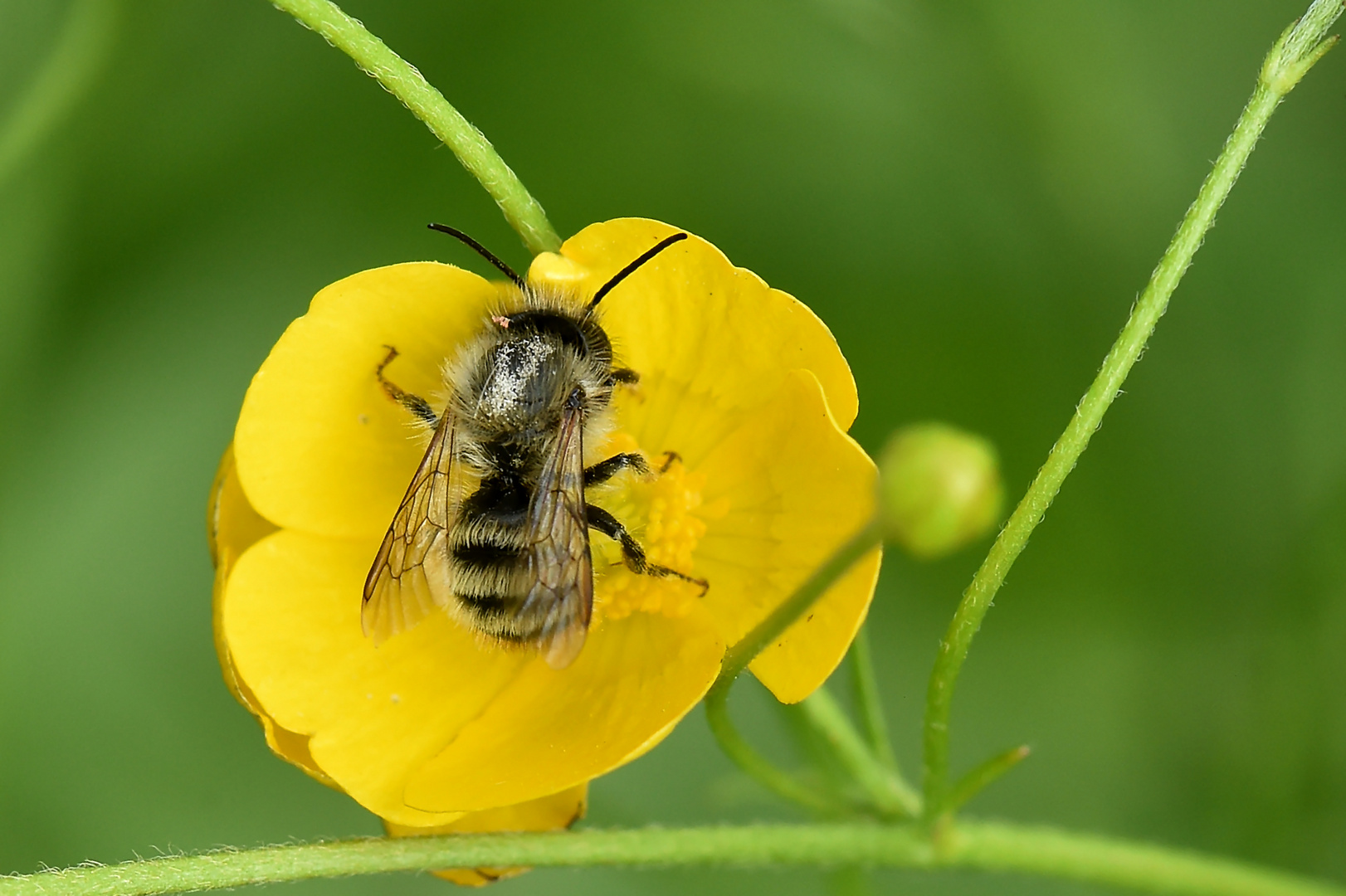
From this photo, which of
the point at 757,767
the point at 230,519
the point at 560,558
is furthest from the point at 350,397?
the point at 757,767

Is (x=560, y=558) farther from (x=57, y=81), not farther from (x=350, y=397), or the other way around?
(x=57, y=81)

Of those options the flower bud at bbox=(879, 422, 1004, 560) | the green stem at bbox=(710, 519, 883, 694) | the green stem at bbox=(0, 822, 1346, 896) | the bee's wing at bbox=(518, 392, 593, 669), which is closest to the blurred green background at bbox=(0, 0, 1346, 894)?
the green stem at bbox=(0, 822, 1346, 896)

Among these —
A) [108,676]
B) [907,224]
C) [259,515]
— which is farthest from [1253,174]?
[108,676]

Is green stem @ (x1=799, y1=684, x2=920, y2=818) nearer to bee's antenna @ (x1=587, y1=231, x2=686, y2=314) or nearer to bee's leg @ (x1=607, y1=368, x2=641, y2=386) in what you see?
bee's leg @ (x1=607, y1=368, x2=641, y2=386)

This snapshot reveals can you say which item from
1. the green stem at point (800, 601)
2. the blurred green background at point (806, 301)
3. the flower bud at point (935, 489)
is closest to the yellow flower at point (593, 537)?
the green stem at point (800, 601)

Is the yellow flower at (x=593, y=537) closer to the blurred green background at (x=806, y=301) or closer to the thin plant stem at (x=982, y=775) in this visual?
the thin plant stem at (x=982, y=775)
